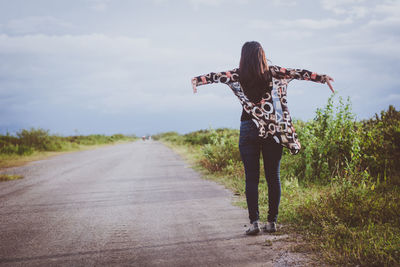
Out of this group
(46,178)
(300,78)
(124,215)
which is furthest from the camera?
(46,178)

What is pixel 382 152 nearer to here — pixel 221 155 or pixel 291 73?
pixel 291 73

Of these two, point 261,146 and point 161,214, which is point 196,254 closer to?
point 261,146

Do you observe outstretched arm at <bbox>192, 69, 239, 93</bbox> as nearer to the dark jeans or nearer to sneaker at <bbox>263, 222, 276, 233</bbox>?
the dark jeans

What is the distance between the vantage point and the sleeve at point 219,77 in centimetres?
386

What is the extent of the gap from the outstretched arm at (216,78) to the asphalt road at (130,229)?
1867 millimetres

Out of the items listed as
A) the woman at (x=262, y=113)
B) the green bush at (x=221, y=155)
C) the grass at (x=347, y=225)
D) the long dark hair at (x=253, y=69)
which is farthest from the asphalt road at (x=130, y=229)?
the green bush at (x=221, y=155)

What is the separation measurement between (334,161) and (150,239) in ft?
15.2

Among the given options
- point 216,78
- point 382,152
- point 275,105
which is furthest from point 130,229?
point 382,152

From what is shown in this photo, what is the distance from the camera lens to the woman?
12.0 feet

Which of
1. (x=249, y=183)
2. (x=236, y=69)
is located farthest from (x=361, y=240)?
(x=236, y=69)

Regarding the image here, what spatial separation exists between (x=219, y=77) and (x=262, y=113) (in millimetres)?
694

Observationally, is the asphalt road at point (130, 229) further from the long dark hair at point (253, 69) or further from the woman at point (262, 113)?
the long dark hair at point (253, 69)

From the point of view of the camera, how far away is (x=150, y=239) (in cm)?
385

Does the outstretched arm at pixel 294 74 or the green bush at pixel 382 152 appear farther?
the green bush at pixel 382 152
